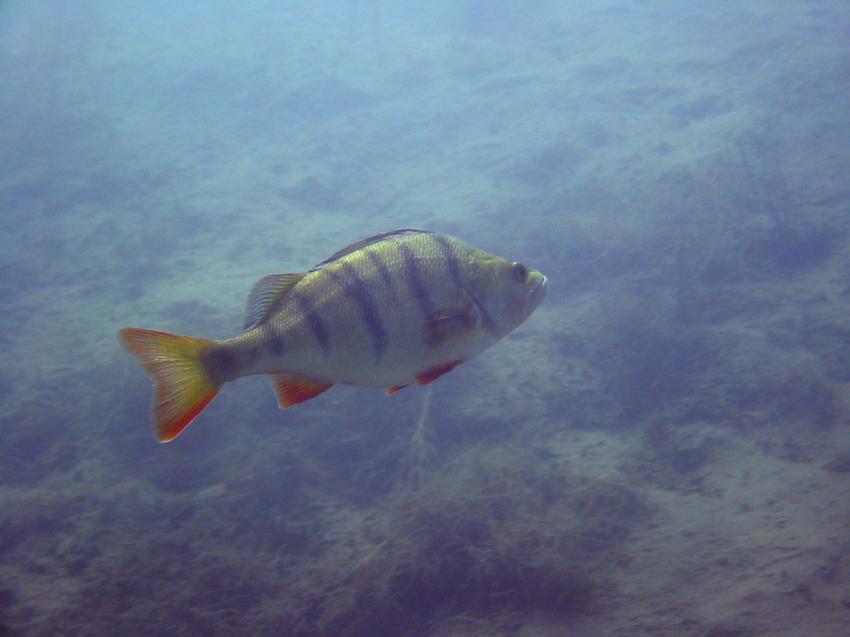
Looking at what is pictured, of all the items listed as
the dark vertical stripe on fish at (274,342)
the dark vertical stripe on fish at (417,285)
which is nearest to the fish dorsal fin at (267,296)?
the dark vertical stripe on fish at (274,342)

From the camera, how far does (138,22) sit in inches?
1304

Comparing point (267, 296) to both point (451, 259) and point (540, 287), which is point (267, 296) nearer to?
point (451, 259)

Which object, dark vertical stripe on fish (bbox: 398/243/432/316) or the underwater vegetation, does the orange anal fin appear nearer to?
dark vertical stripe on fish (bbox: 398/243/432/316)

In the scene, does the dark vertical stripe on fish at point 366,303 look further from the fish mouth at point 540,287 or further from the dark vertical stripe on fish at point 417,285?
the fish mouth at point 540,287

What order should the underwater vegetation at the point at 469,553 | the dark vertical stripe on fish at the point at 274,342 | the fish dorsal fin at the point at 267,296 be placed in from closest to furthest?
1. the dark vertical stripe on fish at the point at 274,342
2. the fish dorsal fin at the point at 267,296
3. the underwater vegetation at the point at 469,553

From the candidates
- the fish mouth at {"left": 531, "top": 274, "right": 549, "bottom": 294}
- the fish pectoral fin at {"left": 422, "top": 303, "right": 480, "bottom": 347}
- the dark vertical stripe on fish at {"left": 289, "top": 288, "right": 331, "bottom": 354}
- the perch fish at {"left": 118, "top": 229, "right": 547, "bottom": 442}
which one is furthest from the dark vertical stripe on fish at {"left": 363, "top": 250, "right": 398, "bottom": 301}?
the fish mouth at {"left": 531, "top": 274, "right": 549, "bottom": 294}

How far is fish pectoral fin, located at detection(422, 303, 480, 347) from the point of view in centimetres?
236

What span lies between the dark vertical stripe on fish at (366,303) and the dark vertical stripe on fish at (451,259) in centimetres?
37

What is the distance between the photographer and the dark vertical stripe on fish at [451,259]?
2.46m

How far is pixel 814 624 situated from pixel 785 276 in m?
6.06

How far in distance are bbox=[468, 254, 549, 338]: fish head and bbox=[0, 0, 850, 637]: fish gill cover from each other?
2.32 m

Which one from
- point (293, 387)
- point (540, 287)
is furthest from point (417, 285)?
point (293, 387)

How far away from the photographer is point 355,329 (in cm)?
236

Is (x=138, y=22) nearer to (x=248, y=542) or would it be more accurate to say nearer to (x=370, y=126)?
(x=370, y=126)
